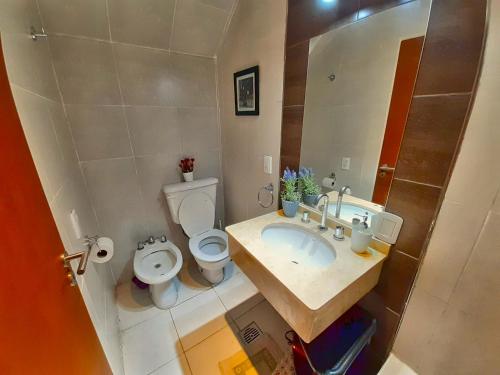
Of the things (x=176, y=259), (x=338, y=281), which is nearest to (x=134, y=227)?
(x=176, y=259)

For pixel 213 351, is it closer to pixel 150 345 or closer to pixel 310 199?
pixel 150 345

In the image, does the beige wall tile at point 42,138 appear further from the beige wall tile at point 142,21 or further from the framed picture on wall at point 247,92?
the framed picture on wall at point 247,92

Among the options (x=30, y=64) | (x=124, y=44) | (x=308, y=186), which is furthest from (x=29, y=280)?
(x=124, y=44)

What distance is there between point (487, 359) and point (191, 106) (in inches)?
85.7

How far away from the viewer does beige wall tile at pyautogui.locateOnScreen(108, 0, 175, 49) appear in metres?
1.30

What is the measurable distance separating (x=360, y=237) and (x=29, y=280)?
1091 mm

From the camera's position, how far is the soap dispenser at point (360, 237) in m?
0.93

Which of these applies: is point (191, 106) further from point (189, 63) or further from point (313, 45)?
point (313, 45)

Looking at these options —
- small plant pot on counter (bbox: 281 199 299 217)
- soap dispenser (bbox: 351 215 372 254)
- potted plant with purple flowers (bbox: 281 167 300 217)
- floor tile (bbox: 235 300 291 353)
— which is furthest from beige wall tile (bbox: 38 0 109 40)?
floor tile (bbox: 235 300 291 353)

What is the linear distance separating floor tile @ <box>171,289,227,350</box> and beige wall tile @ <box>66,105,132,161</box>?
1330 mm

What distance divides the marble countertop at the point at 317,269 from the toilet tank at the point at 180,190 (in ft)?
2.82

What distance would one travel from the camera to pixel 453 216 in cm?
73

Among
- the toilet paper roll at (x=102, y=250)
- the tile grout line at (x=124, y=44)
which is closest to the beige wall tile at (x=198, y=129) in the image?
the tile grout line at (x=124, y=44)

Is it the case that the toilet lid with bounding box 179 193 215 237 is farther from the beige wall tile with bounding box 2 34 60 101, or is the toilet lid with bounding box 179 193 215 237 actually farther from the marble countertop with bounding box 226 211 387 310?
the beige wall tile with bounding box 2 34 60 101
